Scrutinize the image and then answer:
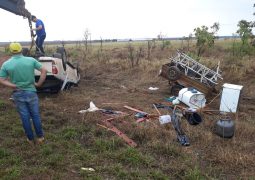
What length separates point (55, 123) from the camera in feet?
24.5

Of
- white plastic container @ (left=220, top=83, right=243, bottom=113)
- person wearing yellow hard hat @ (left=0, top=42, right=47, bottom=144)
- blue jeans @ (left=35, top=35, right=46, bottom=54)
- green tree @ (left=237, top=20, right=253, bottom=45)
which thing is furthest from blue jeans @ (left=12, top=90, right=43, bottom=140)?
green tree @ (left=237, top=20, right=253, bottom=45)

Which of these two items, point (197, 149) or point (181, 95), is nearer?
point (197, 149)

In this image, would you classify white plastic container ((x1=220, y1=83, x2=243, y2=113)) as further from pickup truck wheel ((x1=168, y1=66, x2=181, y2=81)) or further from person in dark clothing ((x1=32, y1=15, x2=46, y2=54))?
person in dark clothing ((x1=32, y1=15, x2=46, y2=54))

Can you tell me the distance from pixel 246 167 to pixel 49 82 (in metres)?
6.22

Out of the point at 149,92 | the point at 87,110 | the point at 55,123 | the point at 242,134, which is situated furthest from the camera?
the point at 149,92

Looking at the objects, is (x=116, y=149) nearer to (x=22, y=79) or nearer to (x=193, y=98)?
(x=22, y=79)

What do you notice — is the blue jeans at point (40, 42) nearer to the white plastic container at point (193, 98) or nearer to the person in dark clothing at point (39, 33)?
the person in dark clothing at point (39, 33)

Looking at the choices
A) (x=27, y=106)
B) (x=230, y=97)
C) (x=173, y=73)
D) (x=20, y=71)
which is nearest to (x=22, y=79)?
(x=20, y=71)

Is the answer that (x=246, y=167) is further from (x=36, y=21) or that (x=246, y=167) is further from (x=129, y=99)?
(x=36, y=21)

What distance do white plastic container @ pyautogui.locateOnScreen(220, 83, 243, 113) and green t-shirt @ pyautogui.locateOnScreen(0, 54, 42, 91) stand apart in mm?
4961

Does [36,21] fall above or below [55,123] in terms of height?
above

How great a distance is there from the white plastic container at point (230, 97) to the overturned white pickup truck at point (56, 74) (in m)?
4.55

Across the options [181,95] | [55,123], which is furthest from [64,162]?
[181,95]

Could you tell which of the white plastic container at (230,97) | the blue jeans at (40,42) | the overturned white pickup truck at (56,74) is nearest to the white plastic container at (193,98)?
the white plastic container at (230,97)
